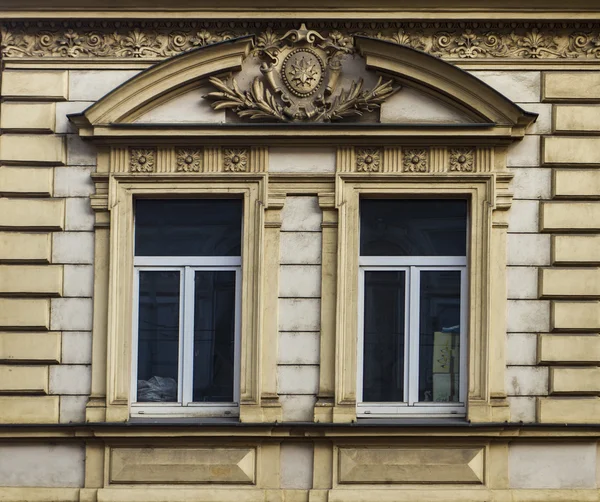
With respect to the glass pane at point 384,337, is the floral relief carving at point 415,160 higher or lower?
higher

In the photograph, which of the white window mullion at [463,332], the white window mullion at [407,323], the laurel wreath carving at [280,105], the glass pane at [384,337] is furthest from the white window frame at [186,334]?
the white window mullion at [463,332]

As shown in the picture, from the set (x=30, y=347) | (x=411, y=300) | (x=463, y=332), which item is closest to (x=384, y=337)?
(x=411, y=300)

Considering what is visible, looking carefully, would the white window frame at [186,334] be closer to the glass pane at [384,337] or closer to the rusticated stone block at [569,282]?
the glass pane at [384,337]

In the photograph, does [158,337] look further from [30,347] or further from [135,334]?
[30,347]

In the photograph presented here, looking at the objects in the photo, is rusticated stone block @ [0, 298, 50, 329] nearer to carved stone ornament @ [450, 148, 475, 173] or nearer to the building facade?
the building facade

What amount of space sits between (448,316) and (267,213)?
6.83 ft

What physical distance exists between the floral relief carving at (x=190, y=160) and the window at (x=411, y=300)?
5.51 ft

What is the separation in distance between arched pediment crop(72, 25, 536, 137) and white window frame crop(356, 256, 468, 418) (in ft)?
4.37

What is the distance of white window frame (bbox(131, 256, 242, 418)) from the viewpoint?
13.5m

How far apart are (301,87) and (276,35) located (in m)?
0.60

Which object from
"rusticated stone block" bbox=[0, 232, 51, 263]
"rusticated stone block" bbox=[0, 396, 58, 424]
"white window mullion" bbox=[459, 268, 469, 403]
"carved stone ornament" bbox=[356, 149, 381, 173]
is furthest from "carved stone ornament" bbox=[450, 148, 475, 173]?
"rusticated stone block" bbox=[0, 396, 58, 424]

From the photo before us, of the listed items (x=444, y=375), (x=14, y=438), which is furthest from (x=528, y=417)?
(x=14, y=438)

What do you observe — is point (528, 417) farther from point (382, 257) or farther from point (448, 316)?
point (382, 257)

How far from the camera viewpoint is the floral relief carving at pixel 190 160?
13492 millimetres
